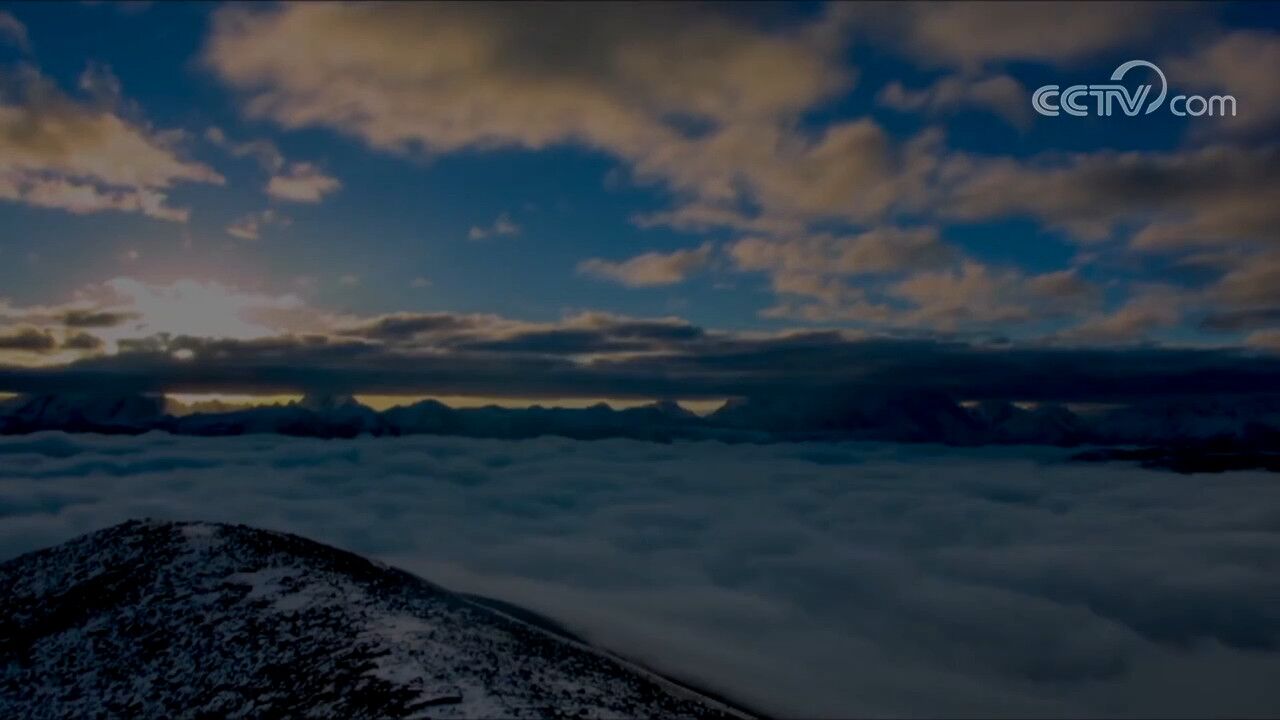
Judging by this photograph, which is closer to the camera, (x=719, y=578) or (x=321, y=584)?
(x=321, y=584)

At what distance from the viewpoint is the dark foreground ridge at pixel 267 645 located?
81.1 ft

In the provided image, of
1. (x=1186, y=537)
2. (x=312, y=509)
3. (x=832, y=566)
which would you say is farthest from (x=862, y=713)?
(x=1186, y=537)

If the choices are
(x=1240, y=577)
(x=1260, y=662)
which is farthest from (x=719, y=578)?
(x=1240, y=577)

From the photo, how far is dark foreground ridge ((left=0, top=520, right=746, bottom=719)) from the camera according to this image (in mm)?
24734

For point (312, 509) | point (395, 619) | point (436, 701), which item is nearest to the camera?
point (436, 701)

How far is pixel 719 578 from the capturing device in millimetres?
140125

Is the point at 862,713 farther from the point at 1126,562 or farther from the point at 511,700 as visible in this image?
the point at 1126,562

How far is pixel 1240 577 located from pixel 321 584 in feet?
522

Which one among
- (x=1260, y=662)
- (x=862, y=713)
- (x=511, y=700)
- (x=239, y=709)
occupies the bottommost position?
(x=1260, y=662)

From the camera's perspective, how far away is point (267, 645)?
31234mm

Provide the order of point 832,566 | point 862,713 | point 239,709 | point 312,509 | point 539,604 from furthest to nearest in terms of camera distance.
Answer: point 312,509 < point 832,566 < point 539,604 < point 862,713 < point 239,709

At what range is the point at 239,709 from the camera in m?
27.0

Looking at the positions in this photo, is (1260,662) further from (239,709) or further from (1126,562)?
(239,709)

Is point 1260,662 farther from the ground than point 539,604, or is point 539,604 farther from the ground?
point 539,604
